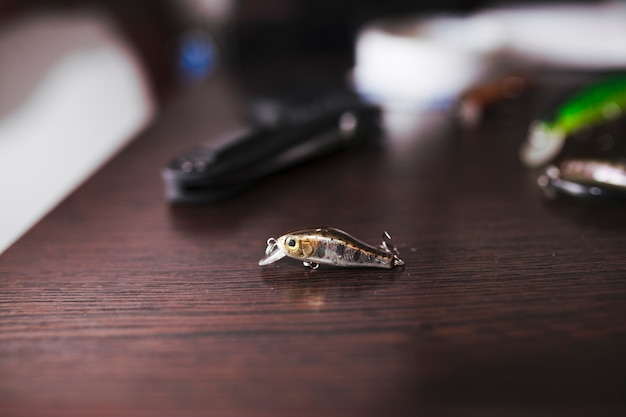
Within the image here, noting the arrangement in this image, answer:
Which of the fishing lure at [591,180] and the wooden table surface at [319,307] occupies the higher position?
the fishing lure at [591,180]

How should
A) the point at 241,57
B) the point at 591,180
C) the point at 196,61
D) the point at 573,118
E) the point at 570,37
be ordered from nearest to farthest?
1. the point at 591,180
2. the point at 573,118
3. the point at 570,37
4. the point at 241,57
5. the point at 196,61

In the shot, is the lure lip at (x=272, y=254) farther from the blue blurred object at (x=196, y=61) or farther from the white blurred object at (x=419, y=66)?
the blue blurred object at (x=196, y=61)

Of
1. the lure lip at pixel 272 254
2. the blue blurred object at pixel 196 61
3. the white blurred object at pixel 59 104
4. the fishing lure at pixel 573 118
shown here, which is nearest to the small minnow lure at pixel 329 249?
the lure lip at pixel 272 254

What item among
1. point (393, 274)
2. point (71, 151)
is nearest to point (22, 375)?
point (393, 274)

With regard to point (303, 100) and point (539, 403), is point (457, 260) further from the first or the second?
point (303, 100)

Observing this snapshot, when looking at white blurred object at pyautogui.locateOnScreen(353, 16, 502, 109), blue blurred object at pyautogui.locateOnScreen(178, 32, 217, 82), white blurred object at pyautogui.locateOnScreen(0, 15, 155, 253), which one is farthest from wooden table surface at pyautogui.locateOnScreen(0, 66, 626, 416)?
blue blurred object at pyautogui.locateOnScreen(178, 32, 217, 82)

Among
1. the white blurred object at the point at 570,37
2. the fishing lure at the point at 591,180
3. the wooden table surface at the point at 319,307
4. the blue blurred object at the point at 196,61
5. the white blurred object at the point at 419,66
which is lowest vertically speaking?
the wooden table surface at the point at 319,307

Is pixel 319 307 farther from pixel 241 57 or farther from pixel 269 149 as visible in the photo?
pixel 241 57

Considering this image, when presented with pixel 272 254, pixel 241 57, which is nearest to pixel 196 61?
pixel 241 57

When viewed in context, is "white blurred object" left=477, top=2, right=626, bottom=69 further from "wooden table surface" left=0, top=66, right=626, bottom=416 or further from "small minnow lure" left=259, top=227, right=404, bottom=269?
"small minnow lure" left=259, top=227, right=404, bottom=269
